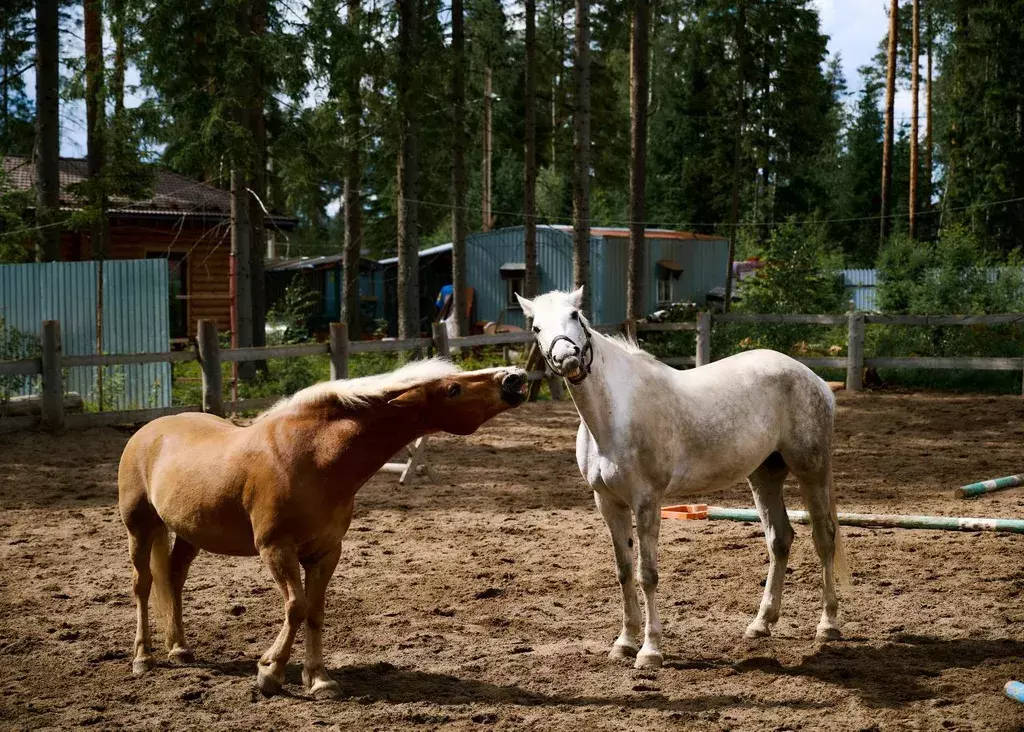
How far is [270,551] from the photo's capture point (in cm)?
378

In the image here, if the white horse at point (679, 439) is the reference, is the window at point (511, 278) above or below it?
above

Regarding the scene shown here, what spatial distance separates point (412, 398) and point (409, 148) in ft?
46.6

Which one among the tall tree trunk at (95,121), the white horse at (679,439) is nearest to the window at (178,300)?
the tall tree trunk at (95,121)

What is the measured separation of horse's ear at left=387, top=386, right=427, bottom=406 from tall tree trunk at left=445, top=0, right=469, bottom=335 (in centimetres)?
1460

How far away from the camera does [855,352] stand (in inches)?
572

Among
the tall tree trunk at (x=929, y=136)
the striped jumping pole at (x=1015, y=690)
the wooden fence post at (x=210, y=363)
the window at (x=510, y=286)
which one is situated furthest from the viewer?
the tall tree trunk at (x=929, y=136)

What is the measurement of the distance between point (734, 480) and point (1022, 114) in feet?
103

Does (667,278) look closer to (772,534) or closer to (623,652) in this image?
(772,534)

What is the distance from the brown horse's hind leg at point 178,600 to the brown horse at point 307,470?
295 mm

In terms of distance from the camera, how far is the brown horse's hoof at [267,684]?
3891 millimetres

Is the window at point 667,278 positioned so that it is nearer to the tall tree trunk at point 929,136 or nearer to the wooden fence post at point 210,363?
the tall tree trunk at point 929,136

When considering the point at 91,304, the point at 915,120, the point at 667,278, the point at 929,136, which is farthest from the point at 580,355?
the point at 929,136

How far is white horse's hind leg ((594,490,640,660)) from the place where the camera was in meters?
4.41

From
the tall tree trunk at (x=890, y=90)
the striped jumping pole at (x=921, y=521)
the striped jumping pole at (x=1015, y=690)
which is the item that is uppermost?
the tall tree trunk at (x=890, y=90)
